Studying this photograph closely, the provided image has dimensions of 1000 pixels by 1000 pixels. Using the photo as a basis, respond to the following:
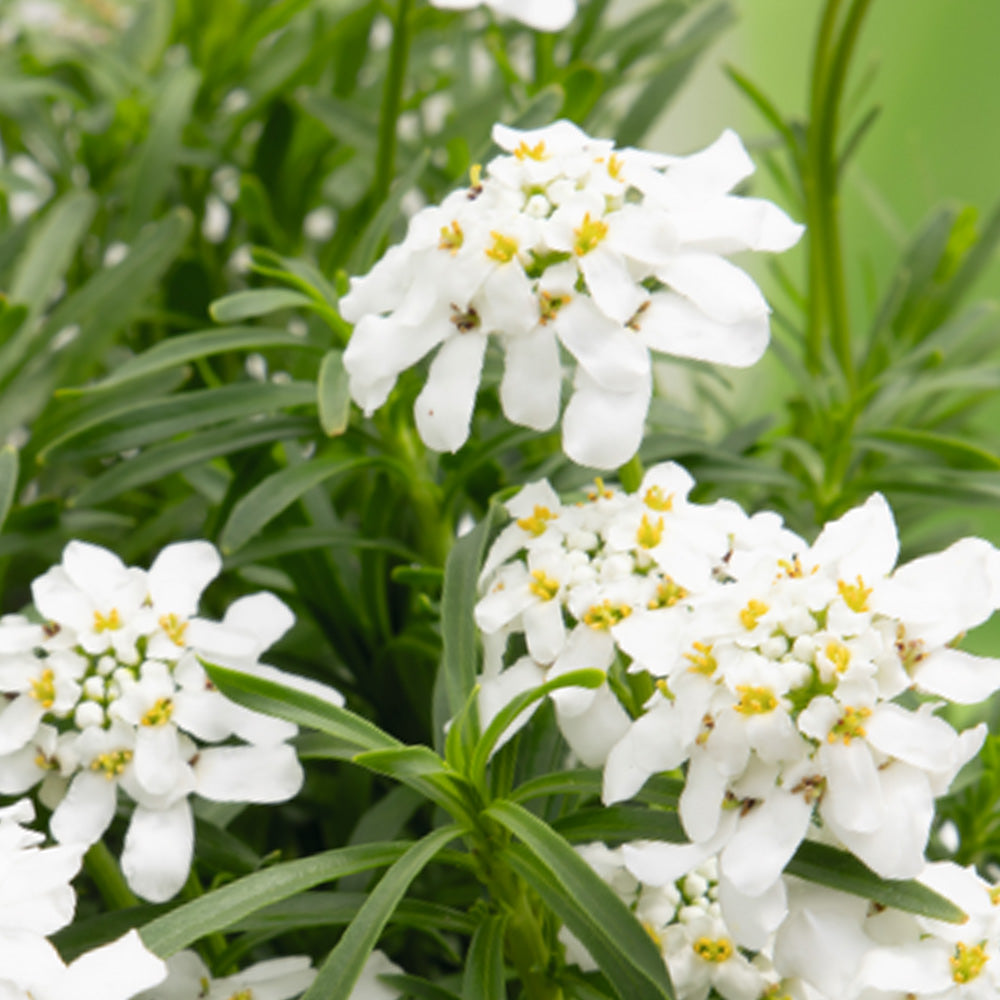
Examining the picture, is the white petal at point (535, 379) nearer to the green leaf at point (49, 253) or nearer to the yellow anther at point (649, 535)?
the yellow anther at point (649, 535)

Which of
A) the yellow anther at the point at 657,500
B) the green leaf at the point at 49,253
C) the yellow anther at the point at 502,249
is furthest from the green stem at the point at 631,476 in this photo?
the green leaf at the point at 49,253

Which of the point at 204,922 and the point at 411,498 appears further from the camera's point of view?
the point at 411,498

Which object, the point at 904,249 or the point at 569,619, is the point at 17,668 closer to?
the point at 569,619

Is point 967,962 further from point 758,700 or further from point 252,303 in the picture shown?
point 252,303

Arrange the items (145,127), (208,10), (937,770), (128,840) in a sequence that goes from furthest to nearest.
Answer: (208,10), (145,127), (128,840), (937,770)

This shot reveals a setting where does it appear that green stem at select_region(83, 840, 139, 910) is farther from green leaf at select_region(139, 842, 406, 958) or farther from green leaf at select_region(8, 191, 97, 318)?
green leaf at select_region(8, 191, 97, 318)

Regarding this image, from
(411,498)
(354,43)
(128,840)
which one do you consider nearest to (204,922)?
(128,840)
